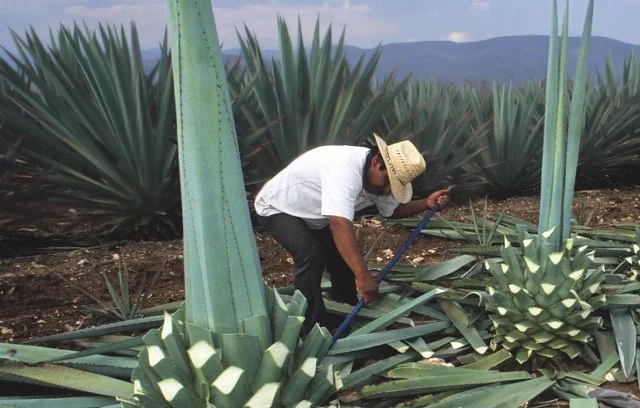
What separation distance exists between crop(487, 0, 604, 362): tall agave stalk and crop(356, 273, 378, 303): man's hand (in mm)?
410

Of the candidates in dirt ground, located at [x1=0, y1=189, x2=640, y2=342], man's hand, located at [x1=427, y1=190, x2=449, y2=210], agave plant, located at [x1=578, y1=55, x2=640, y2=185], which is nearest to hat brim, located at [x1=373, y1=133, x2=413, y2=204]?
man's hand, located at [x1=427, y1=190, x2=449, y2=210]

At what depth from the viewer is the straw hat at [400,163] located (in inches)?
102

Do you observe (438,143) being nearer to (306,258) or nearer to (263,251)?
(263,251)

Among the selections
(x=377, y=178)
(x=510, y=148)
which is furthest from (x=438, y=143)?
(x=377, y=178)

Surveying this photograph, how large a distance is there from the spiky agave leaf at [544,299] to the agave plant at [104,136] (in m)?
2.09

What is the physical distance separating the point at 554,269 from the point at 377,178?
743mm

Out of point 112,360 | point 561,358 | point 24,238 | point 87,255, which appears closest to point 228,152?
point 112,360

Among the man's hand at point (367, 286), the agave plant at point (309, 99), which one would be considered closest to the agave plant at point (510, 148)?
the agave plant at point (309, 99)

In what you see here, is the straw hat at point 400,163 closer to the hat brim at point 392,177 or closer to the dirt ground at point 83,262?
the hat brim at point 392,177

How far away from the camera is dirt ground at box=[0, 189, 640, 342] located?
280 centimetres

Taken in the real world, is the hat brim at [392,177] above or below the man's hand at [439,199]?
above

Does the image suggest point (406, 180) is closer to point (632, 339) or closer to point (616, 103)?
point (632, 339)

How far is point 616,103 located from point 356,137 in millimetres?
3357

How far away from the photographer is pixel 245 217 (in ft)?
4.89
